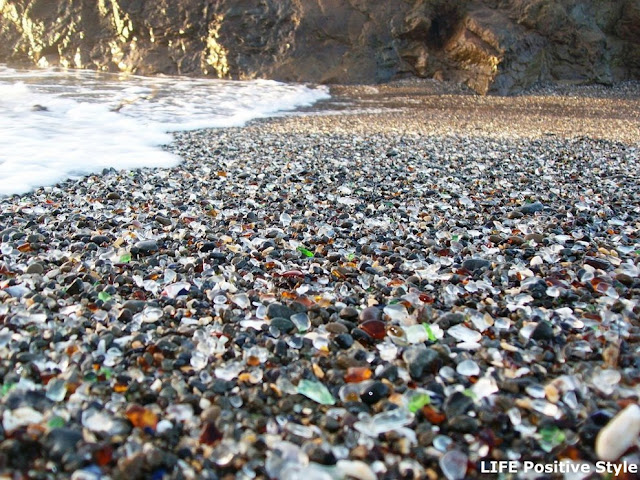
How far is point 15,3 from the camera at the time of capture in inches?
709

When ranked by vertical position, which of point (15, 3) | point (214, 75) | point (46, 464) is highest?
point (15, 3)

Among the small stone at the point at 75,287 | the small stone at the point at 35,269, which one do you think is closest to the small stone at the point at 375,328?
the small stone at the point at 75,287

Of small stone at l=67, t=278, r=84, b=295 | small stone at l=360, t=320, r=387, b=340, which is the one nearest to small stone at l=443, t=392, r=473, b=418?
small stone at l=360, t=320, r=387, b=340

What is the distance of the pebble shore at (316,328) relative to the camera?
129cm

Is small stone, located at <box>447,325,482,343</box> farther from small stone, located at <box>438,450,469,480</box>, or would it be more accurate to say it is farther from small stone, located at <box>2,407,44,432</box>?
small stone, located at <box>2,407,44,432</box>

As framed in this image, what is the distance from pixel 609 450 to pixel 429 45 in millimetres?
15081

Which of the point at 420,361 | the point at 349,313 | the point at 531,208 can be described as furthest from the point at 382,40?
the point at 420,361

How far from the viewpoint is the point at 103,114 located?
8211 mm

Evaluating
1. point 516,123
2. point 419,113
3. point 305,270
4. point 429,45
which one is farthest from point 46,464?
point 429,45

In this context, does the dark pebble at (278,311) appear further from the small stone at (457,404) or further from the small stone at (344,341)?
the small stone at (457,404)

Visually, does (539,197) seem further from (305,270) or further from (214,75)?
(214,75)

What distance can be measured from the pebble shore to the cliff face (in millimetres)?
11299

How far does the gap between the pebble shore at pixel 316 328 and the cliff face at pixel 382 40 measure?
445 inches

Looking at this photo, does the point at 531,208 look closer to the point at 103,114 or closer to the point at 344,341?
the point at 344,341
